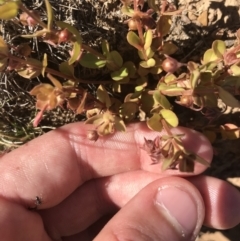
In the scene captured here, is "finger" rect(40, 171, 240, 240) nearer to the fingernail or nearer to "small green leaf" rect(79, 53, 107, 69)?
the fingernail

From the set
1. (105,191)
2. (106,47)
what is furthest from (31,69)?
(105,191)

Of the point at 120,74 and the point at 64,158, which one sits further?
the point at 64,158

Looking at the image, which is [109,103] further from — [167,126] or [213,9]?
[213,9]

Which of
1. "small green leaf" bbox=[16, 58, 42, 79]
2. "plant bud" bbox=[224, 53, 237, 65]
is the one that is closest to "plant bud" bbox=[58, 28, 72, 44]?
"small green leaf" bbox=[16, 58, 42, 79]

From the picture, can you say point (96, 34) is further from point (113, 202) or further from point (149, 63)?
point (113, 202)

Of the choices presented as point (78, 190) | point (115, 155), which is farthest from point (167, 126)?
point (78, 190)

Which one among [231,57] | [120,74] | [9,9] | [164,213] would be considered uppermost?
[9,9]

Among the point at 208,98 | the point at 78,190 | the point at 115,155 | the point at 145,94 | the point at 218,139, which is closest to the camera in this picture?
the point at 208,98
